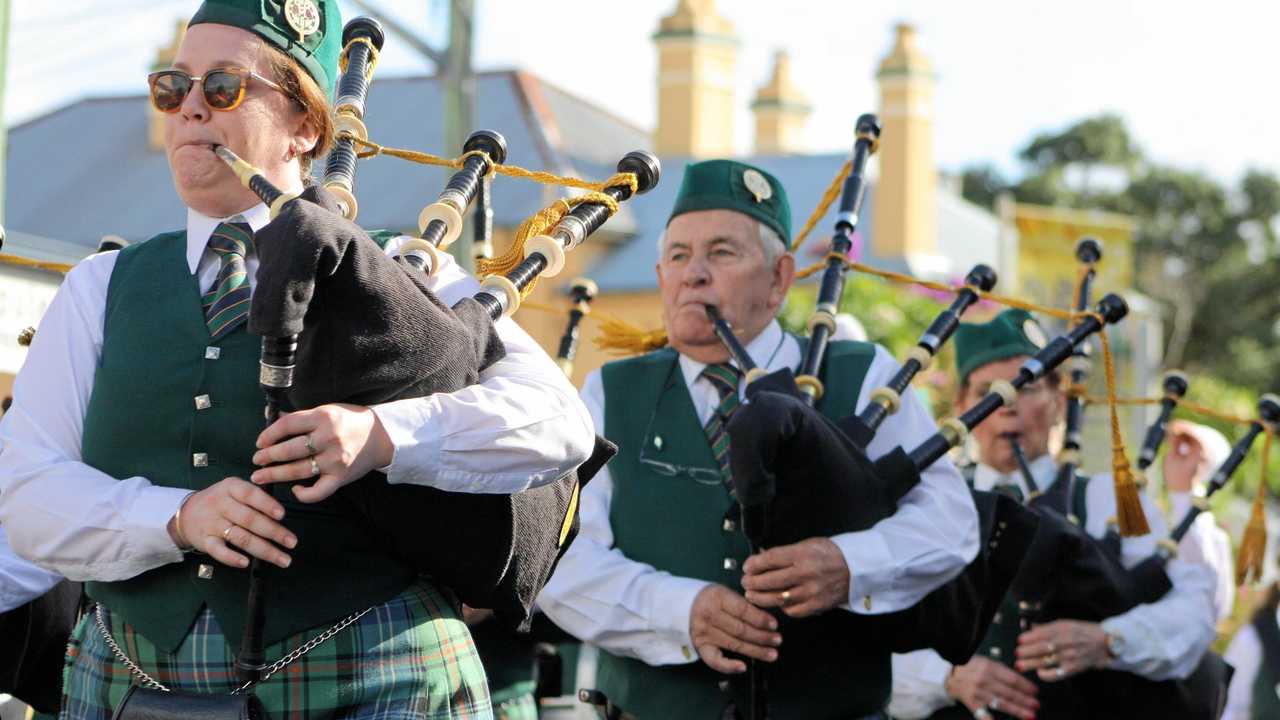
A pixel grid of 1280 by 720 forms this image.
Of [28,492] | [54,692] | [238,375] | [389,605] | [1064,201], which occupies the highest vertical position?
[1064,201]

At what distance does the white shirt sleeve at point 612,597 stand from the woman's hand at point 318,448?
131 centimetres

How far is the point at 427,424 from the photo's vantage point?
81.2 inches

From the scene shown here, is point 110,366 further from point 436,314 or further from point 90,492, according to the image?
point 436,314

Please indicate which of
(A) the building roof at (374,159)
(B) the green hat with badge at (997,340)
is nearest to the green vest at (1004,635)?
(B) the green hat with badge at (997,340)

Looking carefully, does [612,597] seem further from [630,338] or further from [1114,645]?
[1114,645]

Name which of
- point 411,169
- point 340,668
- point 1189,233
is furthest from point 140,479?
point 1189,233

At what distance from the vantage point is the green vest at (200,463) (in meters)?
2.15

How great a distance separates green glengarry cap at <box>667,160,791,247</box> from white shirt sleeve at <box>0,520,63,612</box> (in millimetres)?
1688

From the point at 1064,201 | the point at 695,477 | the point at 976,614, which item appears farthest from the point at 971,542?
the point at 1064,201

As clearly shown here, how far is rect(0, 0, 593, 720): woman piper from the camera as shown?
2100 mm

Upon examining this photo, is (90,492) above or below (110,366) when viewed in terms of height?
below

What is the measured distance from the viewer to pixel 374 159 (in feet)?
73.9

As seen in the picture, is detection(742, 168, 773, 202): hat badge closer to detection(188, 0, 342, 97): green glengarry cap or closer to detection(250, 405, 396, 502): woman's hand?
detection(188, 0, 342, 97): green glengarry cap

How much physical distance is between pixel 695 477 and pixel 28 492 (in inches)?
61.4
